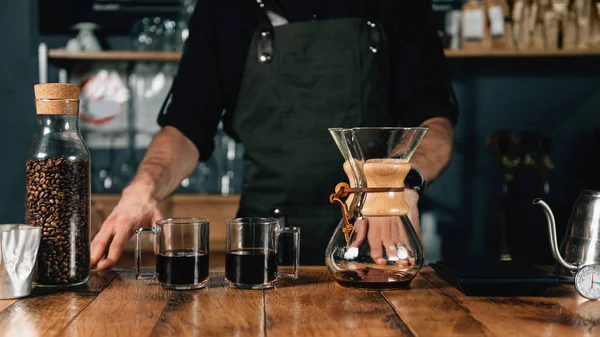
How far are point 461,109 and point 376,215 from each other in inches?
112

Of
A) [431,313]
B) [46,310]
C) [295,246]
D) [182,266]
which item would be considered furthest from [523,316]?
[46,310]

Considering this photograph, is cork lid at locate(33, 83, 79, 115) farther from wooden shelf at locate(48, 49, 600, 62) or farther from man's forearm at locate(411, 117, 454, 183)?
wooden shelf at locate(48, 49, 600, 62)

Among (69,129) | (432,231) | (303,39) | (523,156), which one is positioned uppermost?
(303,39)

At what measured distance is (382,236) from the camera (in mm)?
1166

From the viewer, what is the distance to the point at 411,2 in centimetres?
207

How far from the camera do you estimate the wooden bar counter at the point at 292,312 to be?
950 mm

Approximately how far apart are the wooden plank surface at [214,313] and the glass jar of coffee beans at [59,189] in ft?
0.62

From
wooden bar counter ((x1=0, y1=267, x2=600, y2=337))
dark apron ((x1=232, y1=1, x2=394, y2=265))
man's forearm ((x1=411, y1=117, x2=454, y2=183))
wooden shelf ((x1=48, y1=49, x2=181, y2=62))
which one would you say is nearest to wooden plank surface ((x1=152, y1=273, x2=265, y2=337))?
wooden bar counter ((x1=0, y1=267, x2=600, y2=337))

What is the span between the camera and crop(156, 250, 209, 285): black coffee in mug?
1190mm

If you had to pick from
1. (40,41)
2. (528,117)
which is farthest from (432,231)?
(40,41)

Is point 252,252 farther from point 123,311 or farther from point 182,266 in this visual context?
point 123,311

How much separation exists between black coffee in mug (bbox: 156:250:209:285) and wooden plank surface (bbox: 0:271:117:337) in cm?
11

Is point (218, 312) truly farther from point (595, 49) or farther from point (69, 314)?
point (595, 49)

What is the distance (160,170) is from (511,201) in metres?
2.37
